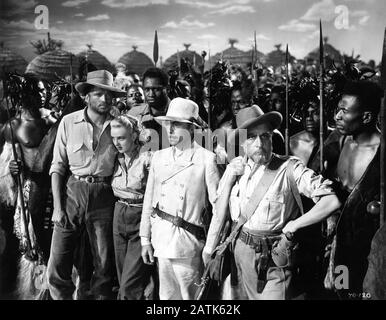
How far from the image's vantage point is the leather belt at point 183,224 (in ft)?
21.6

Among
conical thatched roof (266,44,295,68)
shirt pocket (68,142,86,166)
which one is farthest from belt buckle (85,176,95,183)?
conical thatched roof (266,44,295,68)

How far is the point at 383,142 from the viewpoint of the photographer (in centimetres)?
652

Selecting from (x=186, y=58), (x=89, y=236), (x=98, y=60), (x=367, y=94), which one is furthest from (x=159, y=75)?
(x=367, y=94)

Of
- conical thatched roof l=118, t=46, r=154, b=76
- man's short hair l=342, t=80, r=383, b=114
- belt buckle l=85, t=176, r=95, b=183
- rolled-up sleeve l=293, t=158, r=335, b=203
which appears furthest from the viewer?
conical thatched roof l=118, t=46, r=154, b=76

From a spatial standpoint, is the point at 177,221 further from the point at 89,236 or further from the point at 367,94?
the point at 367,94

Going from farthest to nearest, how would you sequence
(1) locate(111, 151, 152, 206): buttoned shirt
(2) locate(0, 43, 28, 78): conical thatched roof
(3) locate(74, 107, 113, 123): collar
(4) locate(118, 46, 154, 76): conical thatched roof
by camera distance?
1. (2) locate(0, 43, 28, 78): conical thatched roof
2. (4) locate(118, 46, 154, 76): conical thatched roof
3. (3) locate(74, 107, 113, 123): collar
4. (1) locate(111, 151, 152, 206): buttoned shirt

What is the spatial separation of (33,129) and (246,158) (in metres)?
2.46

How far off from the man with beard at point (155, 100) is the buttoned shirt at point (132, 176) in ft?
0.69

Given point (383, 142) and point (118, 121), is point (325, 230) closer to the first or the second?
point (383, 142)

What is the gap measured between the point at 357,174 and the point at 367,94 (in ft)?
2.58

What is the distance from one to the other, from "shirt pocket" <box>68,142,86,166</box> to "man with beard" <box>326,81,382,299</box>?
2.56 meters

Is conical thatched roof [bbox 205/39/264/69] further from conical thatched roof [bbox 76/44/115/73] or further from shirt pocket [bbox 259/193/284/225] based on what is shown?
shirt pocket [bbox 259/193/284/225]

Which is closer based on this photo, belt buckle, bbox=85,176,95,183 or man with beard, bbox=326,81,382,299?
man with beard, bbox=326,81,382,299

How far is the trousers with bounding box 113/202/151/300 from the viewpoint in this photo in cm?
686
